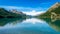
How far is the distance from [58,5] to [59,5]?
2167mm

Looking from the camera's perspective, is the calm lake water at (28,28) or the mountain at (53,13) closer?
the calm lake water at (28,28)

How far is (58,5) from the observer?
170 meters

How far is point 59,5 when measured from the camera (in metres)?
168

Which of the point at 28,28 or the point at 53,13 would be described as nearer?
the point at 28,28

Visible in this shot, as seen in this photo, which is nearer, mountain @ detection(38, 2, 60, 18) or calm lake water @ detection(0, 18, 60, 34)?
calm lake water @ detection(0, 18, 60, 34)

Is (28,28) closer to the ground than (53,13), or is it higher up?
closer to the ground
